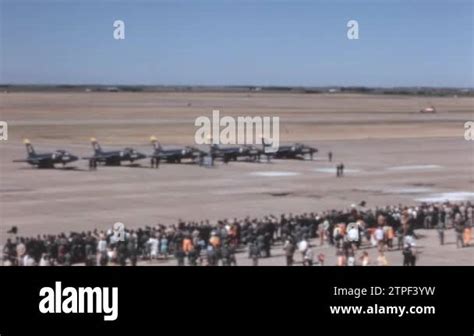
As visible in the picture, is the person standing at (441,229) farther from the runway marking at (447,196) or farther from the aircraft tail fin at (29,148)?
the aircraft tail fin at (29,148)

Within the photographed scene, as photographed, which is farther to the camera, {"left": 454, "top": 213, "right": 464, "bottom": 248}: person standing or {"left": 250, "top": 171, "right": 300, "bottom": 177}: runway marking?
{"left": 250, "top": 171, "right": 300, "bottom": 177}: runway marking

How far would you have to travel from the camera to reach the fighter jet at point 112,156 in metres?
16.9

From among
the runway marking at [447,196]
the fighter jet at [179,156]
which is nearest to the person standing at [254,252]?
the runway marking at [447,196]

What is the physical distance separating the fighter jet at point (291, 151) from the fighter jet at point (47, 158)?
410 cm

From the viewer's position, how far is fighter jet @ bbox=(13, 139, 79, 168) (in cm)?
1676

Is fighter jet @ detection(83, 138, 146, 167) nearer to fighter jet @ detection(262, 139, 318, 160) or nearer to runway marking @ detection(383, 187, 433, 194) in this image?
fighter jet @ detection(262, 139, 318, 160)

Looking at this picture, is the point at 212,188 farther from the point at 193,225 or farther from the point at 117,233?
the point at 117,233

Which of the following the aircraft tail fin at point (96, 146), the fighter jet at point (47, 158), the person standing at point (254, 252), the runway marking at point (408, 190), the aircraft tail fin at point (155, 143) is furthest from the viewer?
the aircraft tail fin at point (155, 143)

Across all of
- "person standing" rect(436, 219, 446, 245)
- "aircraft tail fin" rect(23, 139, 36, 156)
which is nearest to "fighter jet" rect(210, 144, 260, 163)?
"person standing" rect(436, 219, 446, 245)

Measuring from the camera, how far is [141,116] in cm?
2280
